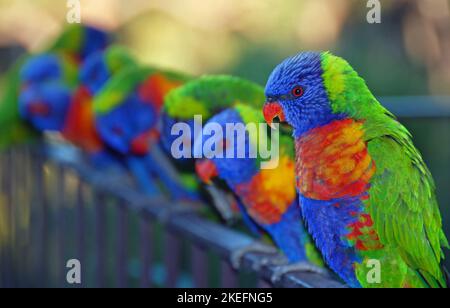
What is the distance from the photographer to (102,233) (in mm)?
1632

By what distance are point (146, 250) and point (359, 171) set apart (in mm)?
786

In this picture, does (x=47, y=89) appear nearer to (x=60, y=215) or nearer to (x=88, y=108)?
(x=88, y=108)

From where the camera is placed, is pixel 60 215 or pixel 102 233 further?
pixel 60 215

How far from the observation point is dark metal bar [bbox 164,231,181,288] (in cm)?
130

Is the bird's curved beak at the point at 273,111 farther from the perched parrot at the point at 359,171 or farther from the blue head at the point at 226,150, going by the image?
the blue head at the point at 226,150

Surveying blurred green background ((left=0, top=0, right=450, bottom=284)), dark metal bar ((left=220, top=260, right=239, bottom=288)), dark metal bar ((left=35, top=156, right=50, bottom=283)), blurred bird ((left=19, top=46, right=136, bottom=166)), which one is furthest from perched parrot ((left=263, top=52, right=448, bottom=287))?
blurred green background ((left=0, top=0, right=450, bottom=284))

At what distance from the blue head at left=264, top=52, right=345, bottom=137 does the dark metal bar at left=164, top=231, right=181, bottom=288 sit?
2.11 ft

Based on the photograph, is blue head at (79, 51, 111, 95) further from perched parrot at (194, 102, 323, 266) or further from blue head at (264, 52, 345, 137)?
blue head at (264, 52, 345, 137)

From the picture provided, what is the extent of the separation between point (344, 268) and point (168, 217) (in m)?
0.59

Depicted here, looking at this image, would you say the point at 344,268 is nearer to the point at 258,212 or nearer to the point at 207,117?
the point at 258,212

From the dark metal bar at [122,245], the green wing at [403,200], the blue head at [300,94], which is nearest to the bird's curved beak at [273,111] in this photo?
the blue head at [300,94]

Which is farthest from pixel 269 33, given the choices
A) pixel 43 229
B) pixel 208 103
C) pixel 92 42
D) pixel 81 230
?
pixel 208 103

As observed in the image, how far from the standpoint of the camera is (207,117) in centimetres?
102

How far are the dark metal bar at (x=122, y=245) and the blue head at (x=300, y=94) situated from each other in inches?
34.3
